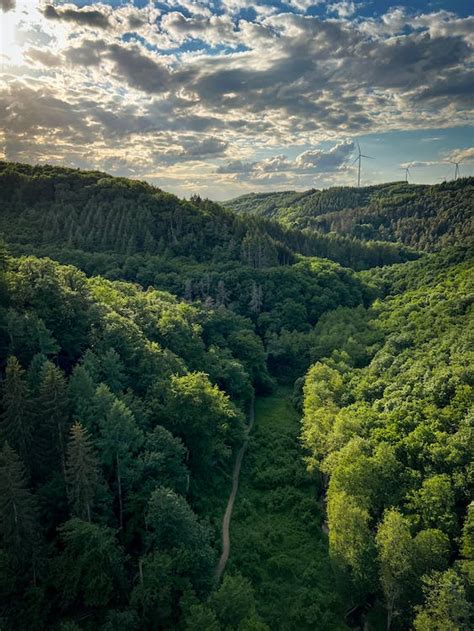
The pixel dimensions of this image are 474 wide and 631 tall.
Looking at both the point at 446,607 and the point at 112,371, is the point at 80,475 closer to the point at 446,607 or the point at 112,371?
the point at 112,371

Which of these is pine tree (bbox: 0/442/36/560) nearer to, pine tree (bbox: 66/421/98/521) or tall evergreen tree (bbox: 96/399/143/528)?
pine tree (bbox: 66/421/98/521)

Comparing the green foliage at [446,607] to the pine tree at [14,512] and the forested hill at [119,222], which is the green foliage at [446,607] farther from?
the forested hill at [119,222]

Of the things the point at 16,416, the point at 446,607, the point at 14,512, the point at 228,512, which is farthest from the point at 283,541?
the point at 16,416

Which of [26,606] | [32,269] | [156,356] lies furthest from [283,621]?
[32,269]

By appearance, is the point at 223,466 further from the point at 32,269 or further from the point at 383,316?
the point at 383,316

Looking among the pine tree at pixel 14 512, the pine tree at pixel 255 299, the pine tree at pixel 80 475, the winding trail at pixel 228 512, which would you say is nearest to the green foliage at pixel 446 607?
the winding trail at pixel 228 512

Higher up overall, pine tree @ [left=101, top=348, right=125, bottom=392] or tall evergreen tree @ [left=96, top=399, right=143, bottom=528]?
pine tree @ [left=101, top=348, right=125, bottom=392]

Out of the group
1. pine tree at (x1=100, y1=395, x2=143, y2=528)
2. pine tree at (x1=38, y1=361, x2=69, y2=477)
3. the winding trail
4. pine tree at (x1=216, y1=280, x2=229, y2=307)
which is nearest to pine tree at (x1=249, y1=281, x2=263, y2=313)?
pine tree at (x1=216, y1=280, x2=229, y2=307)
